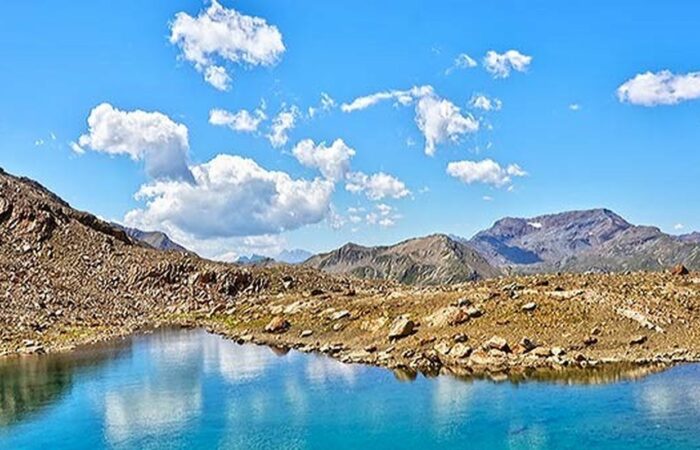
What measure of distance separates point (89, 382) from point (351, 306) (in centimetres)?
3466

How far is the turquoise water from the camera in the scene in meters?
43.6

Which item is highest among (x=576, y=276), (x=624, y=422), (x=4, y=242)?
(x=4, y=242)

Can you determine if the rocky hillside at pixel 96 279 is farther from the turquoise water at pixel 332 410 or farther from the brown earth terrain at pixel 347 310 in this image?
the turquoise water at pixel 332 410

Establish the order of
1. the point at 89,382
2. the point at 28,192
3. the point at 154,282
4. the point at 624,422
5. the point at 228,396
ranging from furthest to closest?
the point at 28,192 → the point at 154,282 → the point at 89,382 → the point at 228,396 → the point at 624,422

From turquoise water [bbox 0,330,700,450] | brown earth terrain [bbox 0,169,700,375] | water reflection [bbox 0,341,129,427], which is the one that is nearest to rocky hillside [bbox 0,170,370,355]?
brown earth terrain [bbox 0,169,700,375]

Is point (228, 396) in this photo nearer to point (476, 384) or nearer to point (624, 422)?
point (476, 384)

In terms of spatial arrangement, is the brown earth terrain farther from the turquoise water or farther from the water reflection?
the water reflection

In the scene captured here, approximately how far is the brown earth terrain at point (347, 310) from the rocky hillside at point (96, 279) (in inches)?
16.4

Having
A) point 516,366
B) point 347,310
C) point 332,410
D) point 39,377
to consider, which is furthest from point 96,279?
point 516,366

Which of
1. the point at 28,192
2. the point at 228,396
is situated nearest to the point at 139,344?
the point at 228,396

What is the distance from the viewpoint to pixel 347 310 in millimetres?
87812

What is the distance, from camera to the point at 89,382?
68688mm

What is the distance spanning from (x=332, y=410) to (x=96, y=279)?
106 meters

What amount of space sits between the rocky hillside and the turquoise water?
1734 inches
